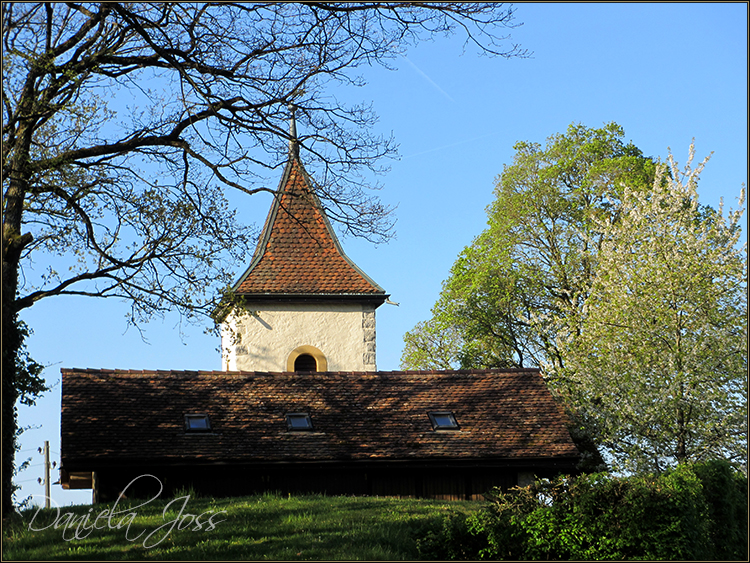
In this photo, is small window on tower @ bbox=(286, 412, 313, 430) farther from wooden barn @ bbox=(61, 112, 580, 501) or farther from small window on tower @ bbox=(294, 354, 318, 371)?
small window on tower @ bbox=(294, 354, 318, 371)

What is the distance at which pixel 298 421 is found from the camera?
19828 millimetres

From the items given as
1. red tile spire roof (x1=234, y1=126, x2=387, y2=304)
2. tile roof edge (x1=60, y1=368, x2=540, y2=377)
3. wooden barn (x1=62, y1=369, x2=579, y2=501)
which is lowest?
wooden barn (x1=62, y1=369, x2=579, y2=501)

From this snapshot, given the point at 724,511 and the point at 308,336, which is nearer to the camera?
the point at 724,511

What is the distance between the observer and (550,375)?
85.3 feet

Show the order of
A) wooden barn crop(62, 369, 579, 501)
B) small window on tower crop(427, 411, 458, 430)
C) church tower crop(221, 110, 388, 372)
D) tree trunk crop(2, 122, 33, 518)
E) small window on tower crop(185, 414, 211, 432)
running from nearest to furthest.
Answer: tree trunk crop(2, 122, 33, 518), wooden barn crop(62, 369, 579, 501), small window on tower crop(185, 414, 211, 432), small window on tower crop(427, 411, 458, 430), church tower crop(221, 110, 388, 372)

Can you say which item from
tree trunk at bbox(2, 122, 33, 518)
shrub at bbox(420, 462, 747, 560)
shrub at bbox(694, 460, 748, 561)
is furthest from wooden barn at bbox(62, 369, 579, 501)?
shrub at bbox(420, 462, 747, 560)

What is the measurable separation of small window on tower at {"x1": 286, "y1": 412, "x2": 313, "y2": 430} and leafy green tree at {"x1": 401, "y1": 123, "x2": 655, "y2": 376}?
404 inches

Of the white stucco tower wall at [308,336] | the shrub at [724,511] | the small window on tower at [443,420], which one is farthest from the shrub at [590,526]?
the white stucco tower wall at [308,336]

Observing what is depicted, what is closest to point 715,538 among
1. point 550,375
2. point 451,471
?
point 451,471

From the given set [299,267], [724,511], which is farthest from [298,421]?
[724,511]

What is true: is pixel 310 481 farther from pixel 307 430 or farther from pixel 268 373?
pixel 268 373

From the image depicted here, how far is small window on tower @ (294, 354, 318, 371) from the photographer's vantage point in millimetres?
25281

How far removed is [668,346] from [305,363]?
9.87 metres

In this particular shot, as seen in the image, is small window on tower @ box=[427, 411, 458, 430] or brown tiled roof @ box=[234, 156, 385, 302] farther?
brown tiled roof @ box=[234, 156, 385, 302]
